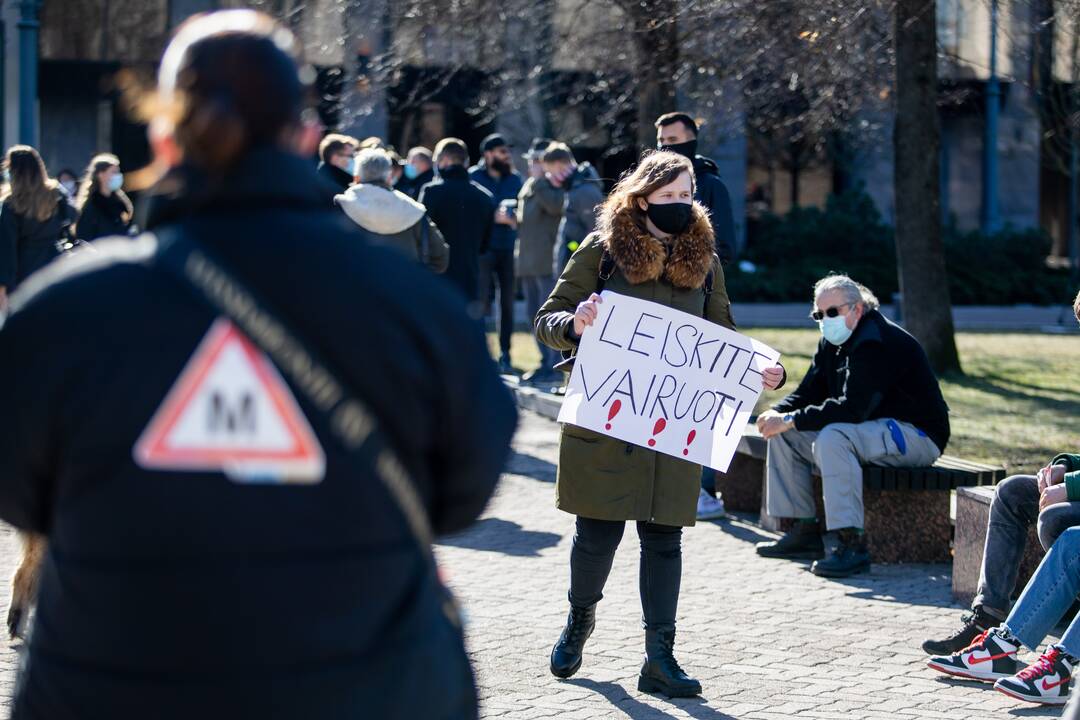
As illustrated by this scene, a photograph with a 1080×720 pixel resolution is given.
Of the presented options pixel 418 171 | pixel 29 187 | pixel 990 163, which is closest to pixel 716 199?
pixel 29 187

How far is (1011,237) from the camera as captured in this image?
28328mm

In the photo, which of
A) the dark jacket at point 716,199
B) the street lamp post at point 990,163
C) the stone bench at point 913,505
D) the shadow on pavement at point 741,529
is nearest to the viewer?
the stone bench at point 913,505

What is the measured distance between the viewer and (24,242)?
10.4 meters

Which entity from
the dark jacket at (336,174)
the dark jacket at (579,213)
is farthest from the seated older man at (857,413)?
the dark jacket at (579,213)

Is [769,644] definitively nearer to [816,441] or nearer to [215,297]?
[816,441]

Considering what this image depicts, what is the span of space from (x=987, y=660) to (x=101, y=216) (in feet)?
27.6

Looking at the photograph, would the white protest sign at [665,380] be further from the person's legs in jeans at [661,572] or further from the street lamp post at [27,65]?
the street lamp post at [27,65]

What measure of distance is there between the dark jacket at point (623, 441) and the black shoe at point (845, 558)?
210cm

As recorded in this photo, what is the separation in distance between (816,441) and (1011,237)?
21877 millimetres

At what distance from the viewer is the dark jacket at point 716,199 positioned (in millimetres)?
8719

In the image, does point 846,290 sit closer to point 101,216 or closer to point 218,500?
point 218,500

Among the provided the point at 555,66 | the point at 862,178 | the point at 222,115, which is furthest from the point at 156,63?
the point at 222,115

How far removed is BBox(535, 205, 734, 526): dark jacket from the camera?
18.0ft

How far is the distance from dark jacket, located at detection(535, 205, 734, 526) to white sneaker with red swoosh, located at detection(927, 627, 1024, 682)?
117 cm
